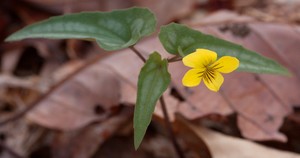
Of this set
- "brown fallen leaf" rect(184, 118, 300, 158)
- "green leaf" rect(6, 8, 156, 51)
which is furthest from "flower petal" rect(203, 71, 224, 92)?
"brown fallen leaf" rect(184, 118, 300, 158)

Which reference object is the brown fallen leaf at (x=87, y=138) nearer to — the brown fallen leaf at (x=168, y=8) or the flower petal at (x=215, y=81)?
the brown fallen leaf at (x=168, y=8)

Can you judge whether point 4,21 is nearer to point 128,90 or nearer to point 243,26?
point 128,90

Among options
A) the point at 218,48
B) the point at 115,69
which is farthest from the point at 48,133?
the point at 218,48

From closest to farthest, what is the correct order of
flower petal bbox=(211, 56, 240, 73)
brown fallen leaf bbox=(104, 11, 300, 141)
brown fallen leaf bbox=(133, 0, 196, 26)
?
1. flower petal bbox=(211, 56, 240, 73)
2. brown fallen leaf bbox=(104, 11, 300, 141)
3. brown fallen leaf bbox=(133, 0, 196, 26)

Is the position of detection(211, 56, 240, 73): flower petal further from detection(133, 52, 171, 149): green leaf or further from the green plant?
detection(133, 52, 171, 149): green leaf

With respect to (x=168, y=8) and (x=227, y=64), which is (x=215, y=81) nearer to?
(x=227, y=64)
